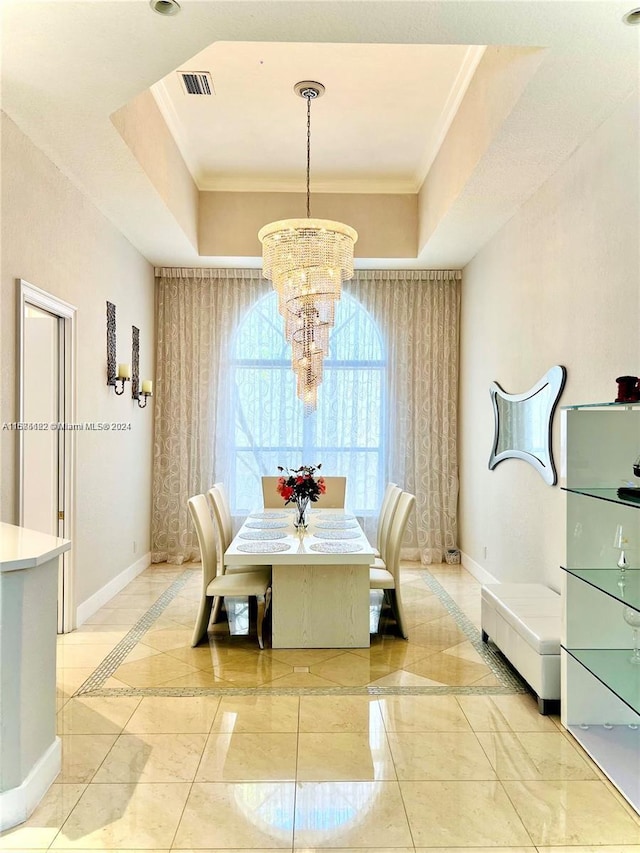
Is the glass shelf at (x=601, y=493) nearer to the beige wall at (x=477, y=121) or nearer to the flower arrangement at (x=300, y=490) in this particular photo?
the beige wall at (x=477, y=121)

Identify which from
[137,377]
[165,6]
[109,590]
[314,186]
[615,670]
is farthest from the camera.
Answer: [314,186]

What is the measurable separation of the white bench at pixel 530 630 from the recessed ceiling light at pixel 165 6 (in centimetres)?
312

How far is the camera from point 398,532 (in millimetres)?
4133

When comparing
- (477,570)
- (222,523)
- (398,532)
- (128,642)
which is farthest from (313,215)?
(128,642)

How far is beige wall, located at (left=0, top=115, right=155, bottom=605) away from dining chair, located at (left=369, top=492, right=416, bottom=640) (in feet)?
6.75

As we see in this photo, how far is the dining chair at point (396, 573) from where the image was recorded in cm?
405

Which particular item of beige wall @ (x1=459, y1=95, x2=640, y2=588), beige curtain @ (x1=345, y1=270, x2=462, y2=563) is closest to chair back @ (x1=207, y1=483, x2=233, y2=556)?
beige wall @ (x1=459, y1=95, x2=640, y2=588)

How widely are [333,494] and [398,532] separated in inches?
73.9

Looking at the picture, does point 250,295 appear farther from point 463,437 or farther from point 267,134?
point 463,437

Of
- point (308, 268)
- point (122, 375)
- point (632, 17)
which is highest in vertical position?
point (632, 17)

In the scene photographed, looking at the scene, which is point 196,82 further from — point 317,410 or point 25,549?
point 317,410

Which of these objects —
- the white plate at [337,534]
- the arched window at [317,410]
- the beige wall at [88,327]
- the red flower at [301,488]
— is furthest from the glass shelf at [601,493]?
the arched window at [317,410]

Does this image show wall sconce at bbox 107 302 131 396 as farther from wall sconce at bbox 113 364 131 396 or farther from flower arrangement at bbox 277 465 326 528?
flower arrangement at bbox 277 465 326 528

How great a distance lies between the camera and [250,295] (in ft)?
21.9
